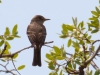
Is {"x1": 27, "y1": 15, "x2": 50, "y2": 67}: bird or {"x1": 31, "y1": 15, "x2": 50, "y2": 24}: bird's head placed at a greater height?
{"x1": 31, "y1": 15, "x2": 50, "y2": 24}: bird's head

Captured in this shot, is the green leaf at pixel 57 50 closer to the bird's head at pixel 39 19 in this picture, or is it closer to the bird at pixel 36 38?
the bird at pixel 36 38

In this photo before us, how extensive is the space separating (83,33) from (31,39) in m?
2.84

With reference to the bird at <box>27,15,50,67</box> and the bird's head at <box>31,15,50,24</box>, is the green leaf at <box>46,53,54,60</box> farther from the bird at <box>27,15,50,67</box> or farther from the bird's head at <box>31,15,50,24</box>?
the bird's head at <box>31,15,50,24</box>

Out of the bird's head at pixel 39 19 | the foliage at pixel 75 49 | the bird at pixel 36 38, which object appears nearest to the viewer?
the foliage at pixel 75 49

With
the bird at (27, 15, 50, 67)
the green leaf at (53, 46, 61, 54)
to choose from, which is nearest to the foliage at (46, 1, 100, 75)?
the green leaf at (53, 46, 61, 54)

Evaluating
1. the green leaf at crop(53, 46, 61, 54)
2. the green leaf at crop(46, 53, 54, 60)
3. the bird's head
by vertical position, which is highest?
the bird's head

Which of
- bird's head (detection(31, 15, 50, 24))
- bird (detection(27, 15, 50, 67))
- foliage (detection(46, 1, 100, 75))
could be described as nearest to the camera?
foliage (detection(46, 1, 100, 75))

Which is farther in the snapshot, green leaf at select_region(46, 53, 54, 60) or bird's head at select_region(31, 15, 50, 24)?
bird's head at select_region(31, 15, 50, 24)

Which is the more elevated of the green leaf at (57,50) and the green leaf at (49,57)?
the green leaf at (57,50)

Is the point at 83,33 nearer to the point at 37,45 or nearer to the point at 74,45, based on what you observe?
the point at 74,45

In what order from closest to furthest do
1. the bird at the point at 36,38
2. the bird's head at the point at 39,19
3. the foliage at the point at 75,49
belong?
the foliage at the point at 75,49, the bird at the point at 36,38, the bird's head at the point at 39,19

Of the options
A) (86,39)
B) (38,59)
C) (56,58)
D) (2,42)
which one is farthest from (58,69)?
(38,59)

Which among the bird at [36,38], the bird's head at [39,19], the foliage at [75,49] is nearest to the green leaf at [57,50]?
the foliage at [75,49]

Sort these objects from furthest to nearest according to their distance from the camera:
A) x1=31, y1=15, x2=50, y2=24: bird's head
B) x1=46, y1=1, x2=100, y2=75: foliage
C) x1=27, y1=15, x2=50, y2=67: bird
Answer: x1=31, y1=15, x2=50, y2=24: bird's head < x1=27, y1=15, x2=50, y2=67: bird < x1=46, y1=1, x2=100, y2=75: foliage
